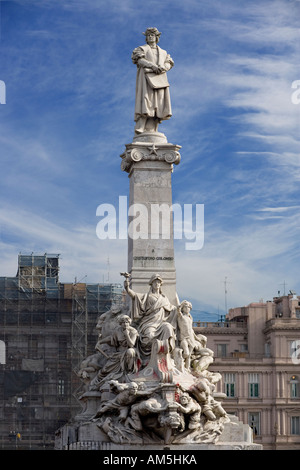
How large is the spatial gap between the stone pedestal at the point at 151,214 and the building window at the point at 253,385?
35938 millimetres

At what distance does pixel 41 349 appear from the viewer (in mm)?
66000

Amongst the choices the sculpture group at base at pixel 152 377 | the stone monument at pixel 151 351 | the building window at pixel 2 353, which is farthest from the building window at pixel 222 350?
the sculpture group at base at pixel 152 377

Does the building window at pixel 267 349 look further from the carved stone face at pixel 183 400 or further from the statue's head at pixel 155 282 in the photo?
the carved stone face at pixel 183 400

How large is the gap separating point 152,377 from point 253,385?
3877 centimetres

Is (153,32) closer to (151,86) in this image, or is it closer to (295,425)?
(151,86)

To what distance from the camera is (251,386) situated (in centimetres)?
6919

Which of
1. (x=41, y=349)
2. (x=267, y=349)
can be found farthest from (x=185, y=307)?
(x=267, y=349)

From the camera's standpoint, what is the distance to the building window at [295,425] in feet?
226

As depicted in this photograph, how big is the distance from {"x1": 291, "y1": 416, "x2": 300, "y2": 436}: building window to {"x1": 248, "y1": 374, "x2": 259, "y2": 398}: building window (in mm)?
2642

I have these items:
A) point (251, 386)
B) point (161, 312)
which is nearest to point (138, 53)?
point (161, 312)

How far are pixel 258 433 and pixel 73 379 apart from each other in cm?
1167

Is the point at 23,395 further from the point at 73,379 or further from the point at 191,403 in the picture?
the point at 191,403
